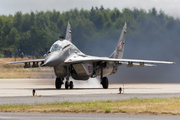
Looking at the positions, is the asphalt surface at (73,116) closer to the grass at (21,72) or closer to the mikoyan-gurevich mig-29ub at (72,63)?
the mikoyan-gurevich mig-29ub at (72,63)

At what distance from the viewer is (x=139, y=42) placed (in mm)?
58656

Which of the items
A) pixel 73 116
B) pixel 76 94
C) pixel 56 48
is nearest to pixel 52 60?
pixel 56 48

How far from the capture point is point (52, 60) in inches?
1175

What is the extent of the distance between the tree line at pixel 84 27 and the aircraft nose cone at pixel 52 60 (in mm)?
29422

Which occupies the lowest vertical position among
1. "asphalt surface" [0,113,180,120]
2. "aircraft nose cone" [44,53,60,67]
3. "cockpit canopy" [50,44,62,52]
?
"asphalt surface" [0,113,180,120]

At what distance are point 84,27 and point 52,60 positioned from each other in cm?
3434

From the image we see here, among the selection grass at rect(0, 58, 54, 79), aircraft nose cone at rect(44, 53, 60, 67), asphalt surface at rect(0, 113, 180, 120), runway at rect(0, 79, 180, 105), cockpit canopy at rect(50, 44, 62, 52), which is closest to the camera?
asphalt surface at rect(0, 113, 180, 120)

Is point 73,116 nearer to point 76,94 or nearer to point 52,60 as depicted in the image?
point 76,94

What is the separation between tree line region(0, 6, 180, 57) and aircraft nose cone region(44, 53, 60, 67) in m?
29.4

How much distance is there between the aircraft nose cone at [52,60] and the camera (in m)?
29.8

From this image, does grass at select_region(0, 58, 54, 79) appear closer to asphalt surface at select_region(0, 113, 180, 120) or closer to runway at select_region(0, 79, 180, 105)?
runway at select_region(0, 79, 180, 105)

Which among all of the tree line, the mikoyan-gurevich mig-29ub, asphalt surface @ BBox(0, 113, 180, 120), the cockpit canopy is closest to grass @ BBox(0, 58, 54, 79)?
the tree line

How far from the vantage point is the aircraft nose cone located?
29.8 meters

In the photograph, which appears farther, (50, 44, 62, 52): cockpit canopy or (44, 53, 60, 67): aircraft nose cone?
(50, 44, 62, 52): cockpit canopy
